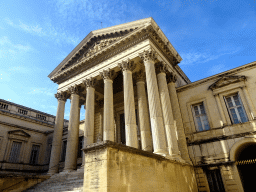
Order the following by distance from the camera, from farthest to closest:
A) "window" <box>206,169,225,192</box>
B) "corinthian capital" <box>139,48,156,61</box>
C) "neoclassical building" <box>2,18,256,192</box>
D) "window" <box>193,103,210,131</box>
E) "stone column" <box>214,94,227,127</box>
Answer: "window" <box>193,103,210,131</box> → "stone column" <box>214,94,227,127</box> → "corinthian capital" <box>139,48,156,61</box> → "window" <box>206,169,225,192</box> → "neoclassical building" <box>2,18,256,192</box>

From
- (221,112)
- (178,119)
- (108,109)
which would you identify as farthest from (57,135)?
(221,112)

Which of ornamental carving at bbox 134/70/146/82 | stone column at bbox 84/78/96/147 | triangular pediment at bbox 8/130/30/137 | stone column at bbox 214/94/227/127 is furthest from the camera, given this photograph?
triangular pediment at bbox 8/130/30/137

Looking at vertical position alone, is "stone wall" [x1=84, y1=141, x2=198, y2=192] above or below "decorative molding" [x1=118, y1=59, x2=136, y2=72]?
below

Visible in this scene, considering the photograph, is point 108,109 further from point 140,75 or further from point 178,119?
point 178,119

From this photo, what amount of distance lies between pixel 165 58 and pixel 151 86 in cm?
446

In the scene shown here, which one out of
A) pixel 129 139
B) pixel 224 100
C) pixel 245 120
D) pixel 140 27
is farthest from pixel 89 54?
pixel 245 120

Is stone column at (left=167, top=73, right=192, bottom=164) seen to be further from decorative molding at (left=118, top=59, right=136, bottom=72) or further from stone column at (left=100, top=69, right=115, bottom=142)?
stone column at (left=100, top=69, right=115, bottom=142)

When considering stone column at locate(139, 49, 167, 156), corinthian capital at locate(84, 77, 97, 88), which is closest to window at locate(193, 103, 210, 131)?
stone column at locate(139, 49, 167, 156)

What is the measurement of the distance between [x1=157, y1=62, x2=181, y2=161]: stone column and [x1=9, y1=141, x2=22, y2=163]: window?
1751 cm

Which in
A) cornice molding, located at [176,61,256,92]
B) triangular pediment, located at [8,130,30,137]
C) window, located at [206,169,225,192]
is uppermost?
cornice molding, located at [176,61,256,92]

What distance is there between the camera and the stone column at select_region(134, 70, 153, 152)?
12961 millimetres

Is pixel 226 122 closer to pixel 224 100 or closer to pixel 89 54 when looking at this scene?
pixel 224 100

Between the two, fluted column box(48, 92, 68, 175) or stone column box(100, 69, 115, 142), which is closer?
stone column box(100, 69, 115, 142)

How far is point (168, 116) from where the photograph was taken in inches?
511
